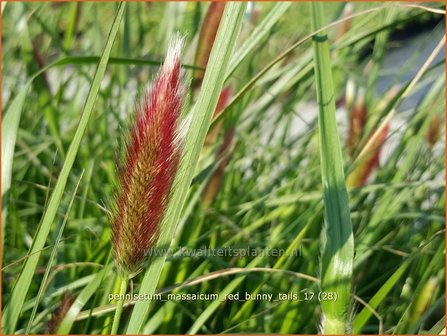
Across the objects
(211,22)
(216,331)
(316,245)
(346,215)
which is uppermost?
(211,22)

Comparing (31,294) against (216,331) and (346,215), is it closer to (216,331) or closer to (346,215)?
(216,331)

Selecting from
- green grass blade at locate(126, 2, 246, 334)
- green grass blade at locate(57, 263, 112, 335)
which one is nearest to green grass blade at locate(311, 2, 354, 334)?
green grass blade at locate(126, 2, 246, 334)

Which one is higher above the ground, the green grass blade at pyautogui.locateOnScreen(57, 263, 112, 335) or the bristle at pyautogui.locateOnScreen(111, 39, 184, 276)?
the bristle at pyautogui.locateOnScreen(111, 39, 184, 276)

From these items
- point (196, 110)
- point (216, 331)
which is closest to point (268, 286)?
point (216, 331)

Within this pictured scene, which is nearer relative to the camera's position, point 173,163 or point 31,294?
point 173,163

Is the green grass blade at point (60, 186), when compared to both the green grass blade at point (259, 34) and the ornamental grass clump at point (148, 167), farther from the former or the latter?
the green grass blade at point (259, 34)

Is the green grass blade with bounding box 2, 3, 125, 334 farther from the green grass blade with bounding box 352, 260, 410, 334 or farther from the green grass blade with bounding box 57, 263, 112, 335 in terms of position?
the green grass blade with bounding box 352, 260, 410, 334

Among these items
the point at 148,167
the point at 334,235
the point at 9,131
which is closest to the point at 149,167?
the point at 148,167

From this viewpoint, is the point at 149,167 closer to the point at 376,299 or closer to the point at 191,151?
the point at 191,151
